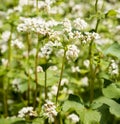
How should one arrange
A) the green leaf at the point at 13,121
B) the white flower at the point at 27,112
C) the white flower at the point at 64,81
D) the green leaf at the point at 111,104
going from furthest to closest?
1. the white flower at the point at 64,81
2. the green leaf at the point at 13,121
3. the white flower at the point at 27,112
4. the green leaf at the point at 111,104

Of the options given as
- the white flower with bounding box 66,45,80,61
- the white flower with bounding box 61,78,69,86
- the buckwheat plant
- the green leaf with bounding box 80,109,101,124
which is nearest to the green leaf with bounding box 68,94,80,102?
the buckwheat plant

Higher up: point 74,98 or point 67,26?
point 67,26

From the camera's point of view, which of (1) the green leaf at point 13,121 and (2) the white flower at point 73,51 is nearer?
(2) the white flower at point 73,51

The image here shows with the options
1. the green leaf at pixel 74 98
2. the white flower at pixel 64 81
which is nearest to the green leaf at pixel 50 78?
the white flower at pixel 64 81

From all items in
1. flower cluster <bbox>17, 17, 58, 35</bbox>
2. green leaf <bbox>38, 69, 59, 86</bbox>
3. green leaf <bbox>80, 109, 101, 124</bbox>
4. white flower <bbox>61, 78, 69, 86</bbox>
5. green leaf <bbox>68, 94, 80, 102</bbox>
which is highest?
flower cluster <bbox>17, 17, 58, 35</bbox>

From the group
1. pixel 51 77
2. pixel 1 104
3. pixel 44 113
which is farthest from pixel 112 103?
pixel 1 104

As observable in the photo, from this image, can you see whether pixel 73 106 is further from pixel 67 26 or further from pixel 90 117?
pixel 67 26

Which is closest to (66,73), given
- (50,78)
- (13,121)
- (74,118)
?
(50,78)

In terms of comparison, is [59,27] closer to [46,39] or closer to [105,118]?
[46,39]

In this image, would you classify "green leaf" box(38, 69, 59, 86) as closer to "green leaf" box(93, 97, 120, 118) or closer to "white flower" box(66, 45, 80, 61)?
"green leaf" box(93, 97, 120, 118)

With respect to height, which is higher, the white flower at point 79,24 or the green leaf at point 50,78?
the white flower at point 79,24

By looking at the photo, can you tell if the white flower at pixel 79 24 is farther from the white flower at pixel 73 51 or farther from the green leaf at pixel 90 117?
the green leaf at pixel 90 117
